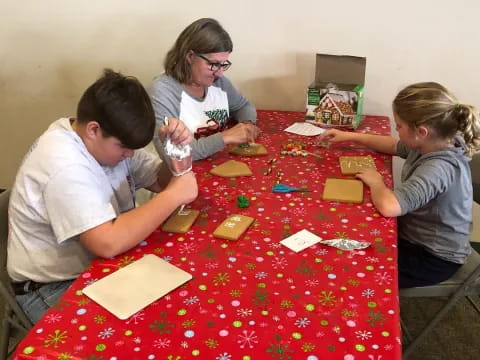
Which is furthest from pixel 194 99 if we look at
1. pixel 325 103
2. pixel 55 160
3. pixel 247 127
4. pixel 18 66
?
pixel 18 66

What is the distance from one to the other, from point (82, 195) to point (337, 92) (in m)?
1.16

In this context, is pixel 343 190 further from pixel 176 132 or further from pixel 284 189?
pixel 176 132

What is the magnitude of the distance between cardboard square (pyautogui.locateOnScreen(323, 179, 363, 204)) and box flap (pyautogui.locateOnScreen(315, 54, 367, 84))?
723 millimetres

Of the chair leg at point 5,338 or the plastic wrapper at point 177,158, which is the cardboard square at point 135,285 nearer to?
the plastic wrapper at point 177,158

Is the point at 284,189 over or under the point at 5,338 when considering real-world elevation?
over

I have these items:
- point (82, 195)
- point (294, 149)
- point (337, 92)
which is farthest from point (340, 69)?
point (82, 195)

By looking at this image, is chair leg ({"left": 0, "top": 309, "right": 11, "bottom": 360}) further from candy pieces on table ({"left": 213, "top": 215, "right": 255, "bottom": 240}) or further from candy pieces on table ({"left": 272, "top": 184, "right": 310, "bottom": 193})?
candy pieces on table ({"left": 272, "top": 184, "right": 310, "bottom": 193})

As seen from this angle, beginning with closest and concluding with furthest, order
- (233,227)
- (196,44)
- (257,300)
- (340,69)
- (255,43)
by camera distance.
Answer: (257,300) → (233,227) → (196,44) → (340,69) → (255,43)

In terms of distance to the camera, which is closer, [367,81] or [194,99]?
[194,99]

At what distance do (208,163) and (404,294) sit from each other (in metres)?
0.78

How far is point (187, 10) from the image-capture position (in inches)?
84.4

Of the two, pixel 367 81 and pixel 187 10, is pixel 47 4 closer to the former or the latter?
pixel 187 10

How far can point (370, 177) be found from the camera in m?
1.42

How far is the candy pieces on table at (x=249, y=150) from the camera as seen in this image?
166 cm
